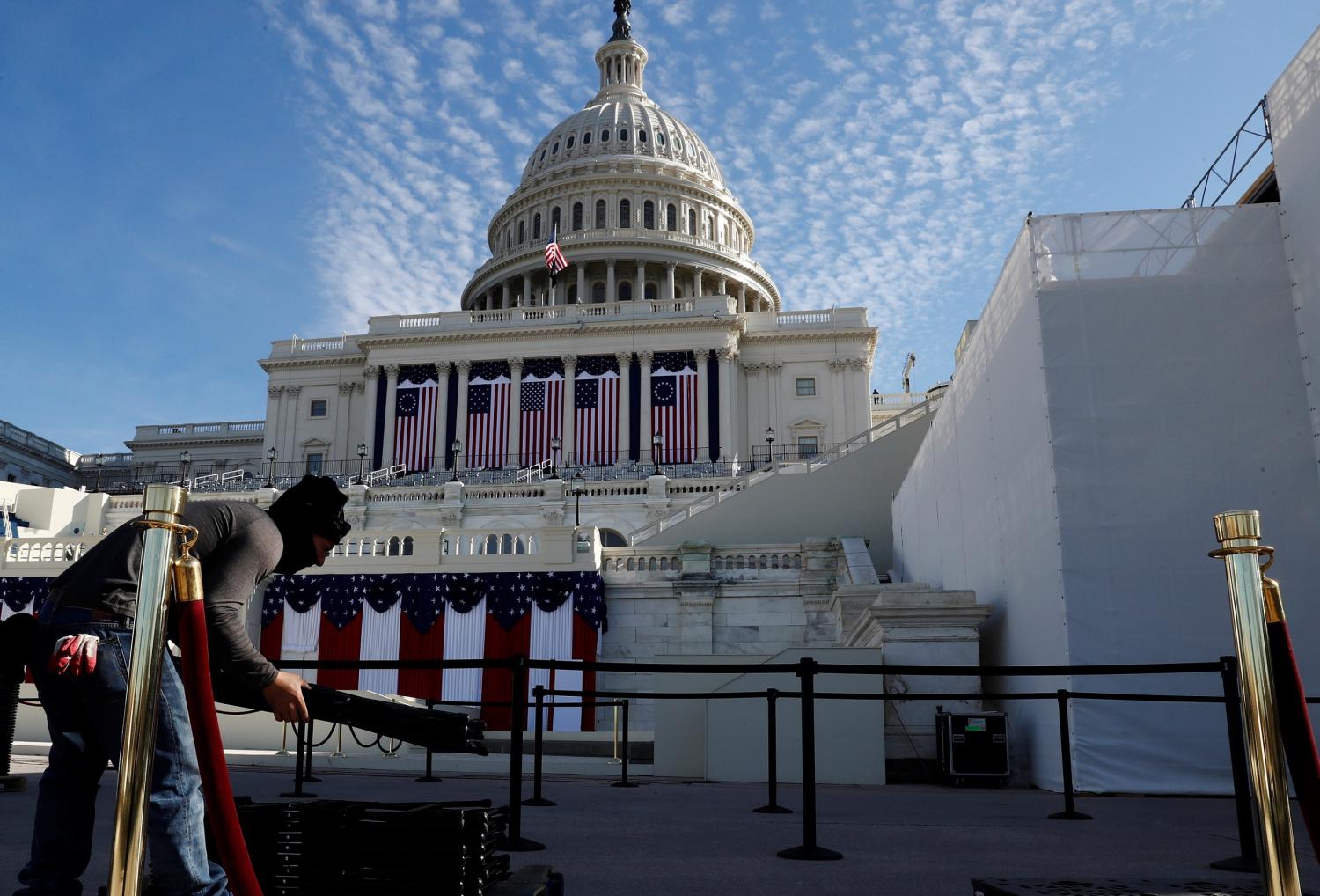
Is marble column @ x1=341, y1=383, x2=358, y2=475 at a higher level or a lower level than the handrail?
higher

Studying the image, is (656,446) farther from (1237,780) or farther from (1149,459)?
(1237,780)

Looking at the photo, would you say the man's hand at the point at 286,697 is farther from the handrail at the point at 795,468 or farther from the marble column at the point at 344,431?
the marble column at the point at 344,431

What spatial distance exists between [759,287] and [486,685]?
2473 inches

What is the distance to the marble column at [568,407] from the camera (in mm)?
57844

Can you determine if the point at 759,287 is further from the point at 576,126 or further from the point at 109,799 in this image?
the point at 109,799

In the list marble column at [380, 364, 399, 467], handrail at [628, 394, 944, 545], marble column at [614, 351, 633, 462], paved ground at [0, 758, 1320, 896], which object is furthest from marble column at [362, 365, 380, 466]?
paved ground at [0, 758, 1320, 896]

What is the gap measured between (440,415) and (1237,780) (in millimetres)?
55195

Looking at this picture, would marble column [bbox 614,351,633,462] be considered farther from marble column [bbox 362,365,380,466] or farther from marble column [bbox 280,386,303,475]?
marble column [bbox 280,386,303,475]

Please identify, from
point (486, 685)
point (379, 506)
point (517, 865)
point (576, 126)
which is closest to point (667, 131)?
point (576, 126)

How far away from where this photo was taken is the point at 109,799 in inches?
379

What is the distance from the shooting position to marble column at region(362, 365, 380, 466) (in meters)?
59.8

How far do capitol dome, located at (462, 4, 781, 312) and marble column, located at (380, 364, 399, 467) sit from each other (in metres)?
15.1

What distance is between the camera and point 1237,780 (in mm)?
6621

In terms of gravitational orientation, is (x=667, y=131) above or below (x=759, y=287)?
above
